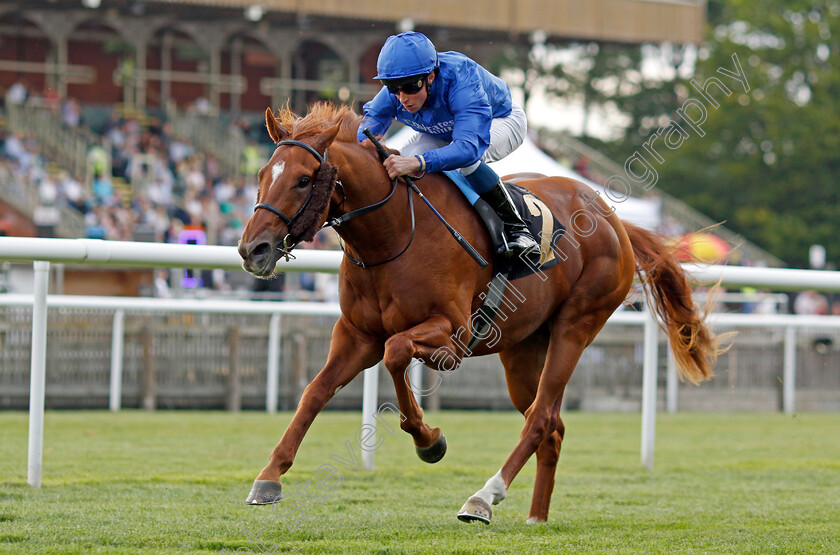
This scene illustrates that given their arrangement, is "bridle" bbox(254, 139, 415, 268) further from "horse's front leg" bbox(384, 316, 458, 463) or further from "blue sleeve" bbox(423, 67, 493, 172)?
"horse's front leg" bbox(384, 316, 458, 463)

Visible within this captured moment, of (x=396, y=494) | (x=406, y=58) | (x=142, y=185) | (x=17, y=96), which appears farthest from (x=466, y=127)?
(x=17, y=96)

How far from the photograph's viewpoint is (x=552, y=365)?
4863 millimetres

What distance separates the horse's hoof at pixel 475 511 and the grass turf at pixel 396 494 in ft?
0.27

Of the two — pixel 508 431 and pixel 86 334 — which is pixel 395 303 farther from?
pixel 86 334

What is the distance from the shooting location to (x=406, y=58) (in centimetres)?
413

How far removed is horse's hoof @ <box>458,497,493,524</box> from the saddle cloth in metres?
0.95

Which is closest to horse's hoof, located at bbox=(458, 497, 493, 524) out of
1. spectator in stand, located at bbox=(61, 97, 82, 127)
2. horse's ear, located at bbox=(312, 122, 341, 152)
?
horse's ear, located at bbox=(312, 122, 341, 152)

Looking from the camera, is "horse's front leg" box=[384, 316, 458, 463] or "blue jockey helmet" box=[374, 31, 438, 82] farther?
"blue jockey helmet" box=[374, 31, 438, 82]

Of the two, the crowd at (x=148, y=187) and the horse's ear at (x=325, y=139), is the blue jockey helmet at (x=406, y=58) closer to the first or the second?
the horse's ear at (x=325, y=139)

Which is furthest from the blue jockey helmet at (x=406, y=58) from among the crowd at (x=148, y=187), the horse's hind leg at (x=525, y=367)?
the crowd at (x=148, y=187)

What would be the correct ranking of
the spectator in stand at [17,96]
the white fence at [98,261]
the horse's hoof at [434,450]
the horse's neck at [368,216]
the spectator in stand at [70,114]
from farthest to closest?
the spectator in stand at [17,96] < the spectator in stand at [70,114] < the white fence at [98,261] < the horse's hoof at [434,450] < the horse's neck at [368,216]

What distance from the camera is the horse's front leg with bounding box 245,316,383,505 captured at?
3.74 meters

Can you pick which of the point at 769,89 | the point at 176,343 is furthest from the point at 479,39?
the point at 176,343

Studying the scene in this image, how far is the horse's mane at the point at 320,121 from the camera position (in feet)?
12.6
